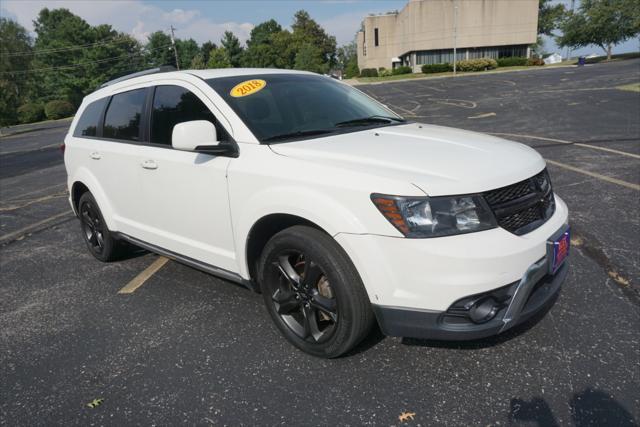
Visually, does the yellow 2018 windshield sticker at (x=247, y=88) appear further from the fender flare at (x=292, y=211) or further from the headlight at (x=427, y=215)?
the headlight at (x=427, y=215)

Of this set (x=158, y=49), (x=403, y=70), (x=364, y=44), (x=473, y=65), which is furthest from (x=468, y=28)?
(x=158, y=49)

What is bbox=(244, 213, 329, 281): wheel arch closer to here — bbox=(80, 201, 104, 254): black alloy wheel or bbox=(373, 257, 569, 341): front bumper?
bbox=(373, 257, 569, 341): front bumper

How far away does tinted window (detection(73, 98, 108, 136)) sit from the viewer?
4523 millimetres

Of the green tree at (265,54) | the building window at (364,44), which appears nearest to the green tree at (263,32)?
the green tree at (265,54)

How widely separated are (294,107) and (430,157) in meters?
1.30

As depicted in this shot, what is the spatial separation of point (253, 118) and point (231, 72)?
0.80 m

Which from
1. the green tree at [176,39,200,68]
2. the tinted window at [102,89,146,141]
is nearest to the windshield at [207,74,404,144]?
the tinted window at [102,89,146,141]

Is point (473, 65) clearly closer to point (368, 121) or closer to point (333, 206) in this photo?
point (368, 121)

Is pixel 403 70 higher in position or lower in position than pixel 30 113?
higher

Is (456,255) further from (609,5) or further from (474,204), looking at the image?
(609,5)

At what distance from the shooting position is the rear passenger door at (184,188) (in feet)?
10.3

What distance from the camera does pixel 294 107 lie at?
11.3ft

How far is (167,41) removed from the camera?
4112 inches

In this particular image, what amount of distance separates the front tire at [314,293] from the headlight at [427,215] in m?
0.38
